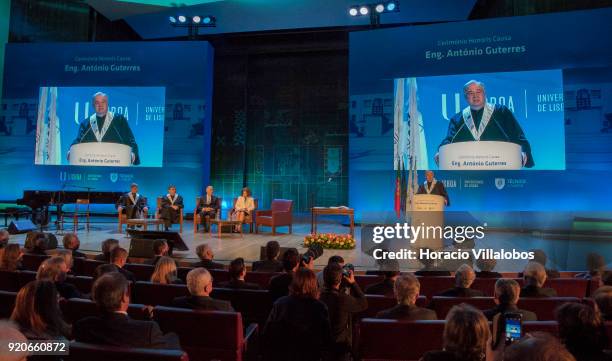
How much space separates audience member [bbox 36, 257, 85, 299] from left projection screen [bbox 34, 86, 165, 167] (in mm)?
8622

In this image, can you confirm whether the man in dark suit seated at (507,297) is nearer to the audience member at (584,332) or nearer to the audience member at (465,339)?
the audience member at (584,332)

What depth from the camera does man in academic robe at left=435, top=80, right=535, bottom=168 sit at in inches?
343

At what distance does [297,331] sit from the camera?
2.02 metres

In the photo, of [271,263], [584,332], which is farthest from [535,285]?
[271,263]

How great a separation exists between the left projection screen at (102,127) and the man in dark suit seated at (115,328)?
961cm

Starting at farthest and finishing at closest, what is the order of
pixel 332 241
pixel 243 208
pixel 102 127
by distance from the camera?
pixel 102 127 → pixel 243 208 → pixel 332 241

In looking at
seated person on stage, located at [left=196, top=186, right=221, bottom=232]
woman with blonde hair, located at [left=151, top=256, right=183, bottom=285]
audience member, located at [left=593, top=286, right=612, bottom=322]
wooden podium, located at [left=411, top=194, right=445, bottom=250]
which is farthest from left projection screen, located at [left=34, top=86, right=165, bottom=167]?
audience member, located at [left=593, top=286, right=612, bottom=322]

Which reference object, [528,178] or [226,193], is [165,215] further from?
[528,178]

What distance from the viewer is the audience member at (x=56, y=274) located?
2512mm

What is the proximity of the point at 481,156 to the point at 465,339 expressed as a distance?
837cm

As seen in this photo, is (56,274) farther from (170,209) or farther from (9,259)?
(170,209)

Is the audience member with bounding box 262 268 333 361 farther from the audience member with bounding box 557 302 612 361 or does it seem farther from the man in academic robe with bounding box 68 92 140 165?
the man in academic robe with bounding box 68 92 140 165

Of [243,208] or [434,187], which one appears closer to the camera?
[434,187]

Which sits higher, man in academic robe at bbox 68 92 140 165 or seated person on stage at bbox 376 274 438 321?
man in academic robe at bbox 68 92 140 165
